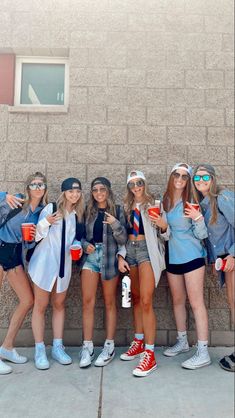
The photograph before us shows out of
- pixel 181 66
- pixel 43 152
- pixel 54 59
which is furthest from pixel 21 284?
pixel 181 66

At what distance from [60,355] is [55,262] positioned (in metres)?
1.04

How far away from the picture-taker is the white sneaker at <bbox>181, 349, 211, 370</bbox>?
361 cm

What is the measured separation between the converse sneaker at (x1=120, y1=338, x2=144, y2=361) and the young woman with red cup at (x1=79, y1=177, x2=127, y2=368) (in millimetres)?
149

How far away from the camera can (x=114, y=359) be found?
391 cm

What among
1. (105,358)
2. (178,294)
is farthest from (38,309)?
(178,294)

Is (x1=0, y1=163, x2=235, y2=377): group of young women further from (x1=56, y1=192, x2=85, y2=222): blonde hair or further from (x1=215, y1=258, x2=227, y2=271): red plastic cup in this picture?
(x1=215, y1=258, x2=227, y2=271): red plastic cup

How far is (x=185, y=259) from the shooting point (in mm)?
3803

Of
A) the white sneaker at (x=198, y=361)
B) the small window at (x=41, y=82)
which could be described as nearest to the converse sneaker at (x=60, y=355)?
the white sneaker at (x=198, y=361)

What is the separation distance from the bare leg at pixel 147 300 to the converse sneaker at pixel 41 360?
111cm

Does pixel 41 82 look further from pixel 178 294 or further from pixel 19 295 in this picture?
pixel 178 294

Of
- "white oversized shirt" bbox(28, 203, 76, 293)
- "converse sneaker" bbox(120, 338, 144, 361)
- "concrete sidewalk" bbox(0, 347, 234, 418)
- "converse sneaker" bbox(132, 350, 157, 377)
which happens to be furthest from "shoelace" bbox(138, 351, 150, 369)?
"white oversized shirt" bbox(28, 203, 76, 293)

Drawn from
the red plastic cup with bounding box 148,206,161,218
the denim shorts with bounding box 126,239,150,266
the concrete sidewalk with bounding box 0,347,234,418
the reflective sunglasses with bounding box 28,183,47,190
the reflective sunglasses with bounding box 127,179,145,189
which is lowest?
the concrete sidewalk with bounding box 0,347,234,418

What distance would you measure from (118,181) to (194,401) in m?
2.71

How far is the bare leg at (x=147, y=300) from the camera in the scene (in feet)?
12.0
